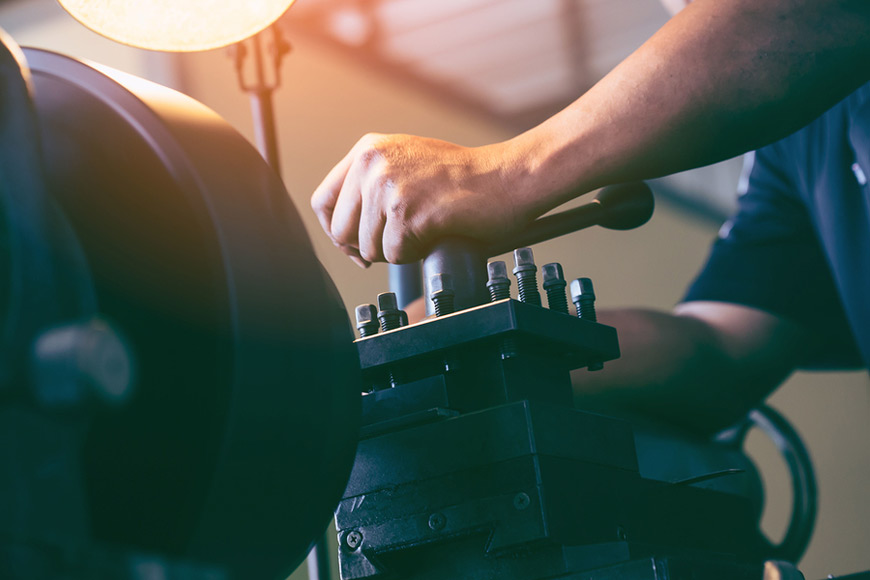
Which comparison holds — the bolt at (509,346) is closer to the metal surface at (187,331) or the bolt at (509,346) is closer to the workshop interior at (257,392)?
the workshop interior at (257,392)

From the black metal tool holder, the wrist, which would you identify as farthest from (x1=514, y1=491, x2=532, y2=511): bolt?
the wrist

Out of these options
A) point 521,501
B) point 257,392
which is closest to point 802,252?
point 521,501

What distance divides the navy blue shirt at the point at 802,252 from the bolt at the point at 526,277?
66 cm

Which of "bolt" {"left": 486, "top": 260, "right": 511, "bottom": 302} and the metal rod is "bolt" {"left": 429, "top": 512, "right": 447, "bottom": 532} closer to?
"bolt" {"left": 486, "top": 260, "right": 511, "bottom": 302}

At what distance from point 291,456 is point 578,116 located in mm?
369

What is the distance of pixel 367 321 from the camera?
24.3 inches

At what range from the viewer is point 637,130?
64 centimetres

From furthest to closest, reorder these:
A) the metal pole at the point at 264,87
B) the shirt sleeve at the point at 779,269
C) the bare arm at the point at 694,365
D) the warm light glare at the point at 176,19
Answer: the metal pole at the point at 264,87
the shirt sleeve at the point at 779,269
the bare arm at the point at 694,365
the warm light glare at the point at 176,19

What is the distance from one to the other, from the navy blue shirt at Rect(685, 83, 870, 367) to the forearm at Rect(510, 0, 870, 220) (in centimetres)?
47

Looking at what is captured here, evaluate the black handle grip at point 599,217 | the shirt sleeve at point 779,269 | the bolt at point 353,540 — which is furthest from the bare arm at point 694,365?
the bolt at point 353,540

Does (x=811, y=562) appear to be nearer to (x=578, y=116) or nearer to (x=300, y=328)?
(x=578, y=116)

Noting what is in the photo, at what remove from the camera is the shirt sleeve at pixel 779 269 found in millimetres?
1239

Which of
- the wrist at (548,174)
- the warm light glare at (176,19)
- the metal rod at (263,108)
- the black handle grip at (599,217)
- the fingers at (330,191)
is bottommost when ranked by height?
the black handle grip at (599,217)

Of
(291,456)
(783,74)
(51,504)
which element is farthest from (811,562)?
(51,504)
